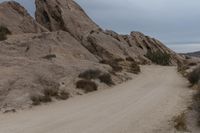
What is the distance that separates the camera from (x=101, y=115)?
58.9 feet

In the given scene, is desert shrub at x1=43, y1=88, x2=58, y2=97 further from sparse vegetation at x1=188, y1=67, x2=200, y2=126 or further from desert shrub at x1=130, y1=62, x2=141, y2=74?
desert shrub at x1=130, y1=62, x2=141, y2=74

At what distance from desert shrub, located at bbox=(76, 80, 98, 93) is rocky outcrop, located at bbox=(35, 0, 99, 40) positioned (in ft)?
130

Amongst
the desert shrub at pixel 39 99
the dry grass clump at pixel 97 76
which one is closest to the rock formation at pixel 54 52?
the desert shrub at pixel 39 99

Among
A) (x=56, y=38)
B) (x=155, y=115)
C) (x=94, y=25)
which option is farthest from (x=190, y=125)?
(x=94, y=25)

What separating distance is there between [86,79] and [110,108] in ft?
32.9

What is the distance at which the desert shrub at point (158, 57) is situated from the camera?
81.3 m

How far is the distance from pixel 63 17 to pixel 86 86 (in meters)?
44.7

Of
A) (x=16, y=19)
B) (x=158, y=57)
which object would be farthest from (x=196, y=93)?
(x=158, y=57)

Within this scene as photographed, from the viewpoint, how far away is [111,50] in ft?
209

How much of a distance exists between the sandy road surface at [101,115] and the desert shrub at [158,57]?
183 ft

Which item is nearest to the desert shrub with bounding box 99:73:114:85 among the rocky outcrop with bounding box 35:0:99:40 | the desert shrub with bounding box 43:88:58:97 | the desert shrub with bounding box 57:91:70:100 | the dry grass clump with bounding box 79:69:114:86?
the dry grass clump with bounding box 79:69:114:86

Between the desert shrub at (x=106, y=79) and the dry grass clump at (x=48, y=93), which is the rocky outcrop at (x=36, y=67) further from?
the desert shrub at (x=106, y=79)

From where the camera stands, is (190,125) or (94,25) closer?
(190,125)

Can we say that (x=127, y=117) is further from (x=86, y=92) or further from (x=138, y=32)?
(x=138, y=32)
